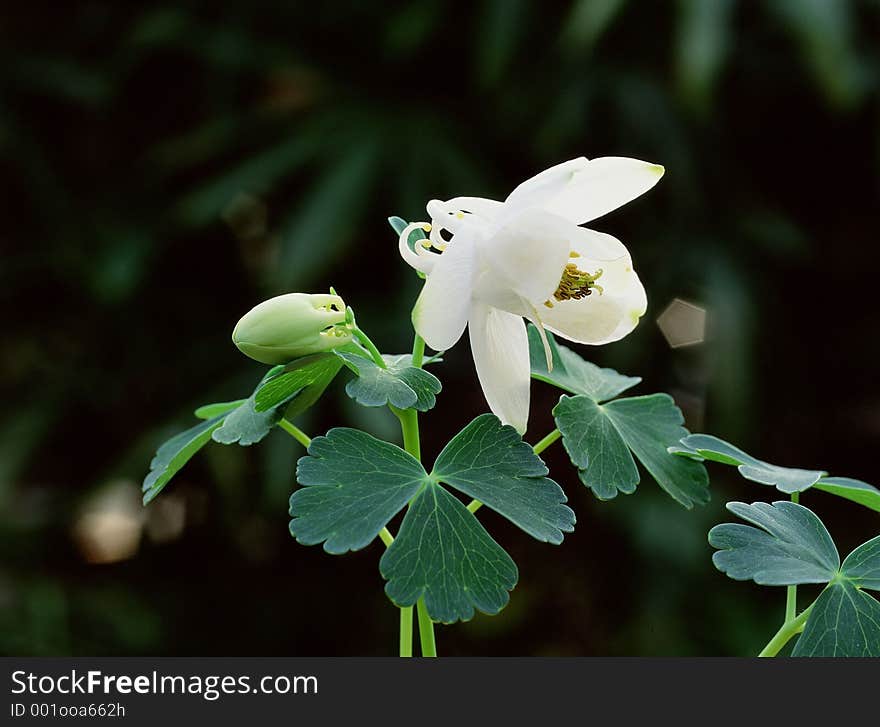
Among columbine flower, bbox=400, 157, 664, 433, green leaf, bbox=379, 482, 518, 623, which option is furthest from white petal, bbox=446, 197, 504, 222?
green leaf, bbox=379, 482, 518, 623

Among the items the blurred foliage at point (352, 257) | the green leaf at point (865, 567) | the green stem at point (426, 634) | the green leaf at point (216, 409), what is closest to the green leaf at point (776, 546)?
the green leaf at point (865, 567)

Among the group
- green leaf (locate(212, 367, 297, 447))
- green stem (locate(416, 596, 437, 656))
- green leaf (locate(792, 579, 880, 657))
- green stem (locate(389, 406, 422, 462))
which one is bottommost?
green leaf (locate(792, 579, 880, 657))

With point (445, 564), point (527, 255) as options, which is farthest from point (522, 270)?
point (445, 564)

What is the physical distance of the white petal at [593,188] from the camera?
1.22ft

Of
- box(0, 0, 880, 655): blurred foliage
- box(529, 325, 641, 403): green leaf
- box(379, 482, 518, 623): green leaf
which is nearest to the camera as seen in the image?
box(379, 482, 518, 623): green leaf

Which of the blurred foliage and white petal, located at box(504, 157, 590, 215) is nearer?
white petal, located at box(504, 157, 590, 215)

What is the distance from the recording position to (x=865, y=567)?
359 mm

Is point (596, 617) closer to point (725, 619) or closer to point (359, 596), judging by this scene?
point (725, 619)

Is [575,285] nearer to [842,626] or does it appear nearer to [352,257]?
[842,626]

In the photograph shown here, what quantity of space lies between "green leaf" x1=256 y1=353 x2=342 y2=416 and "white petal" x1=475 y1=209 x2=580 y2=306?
0.07 m

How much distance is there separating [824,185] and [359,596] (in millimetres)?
1140

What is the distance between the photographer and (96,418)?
5.85 ft

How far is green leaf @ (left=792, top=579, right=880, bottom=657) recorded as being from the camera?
0.34m

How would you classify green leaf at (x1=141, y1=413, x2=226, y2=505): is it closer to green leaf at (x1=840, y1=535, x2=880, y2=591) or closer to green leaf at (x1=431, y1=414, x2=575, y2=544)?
green leaf at (x1=431, y1=414, x2=575, y2=544)
